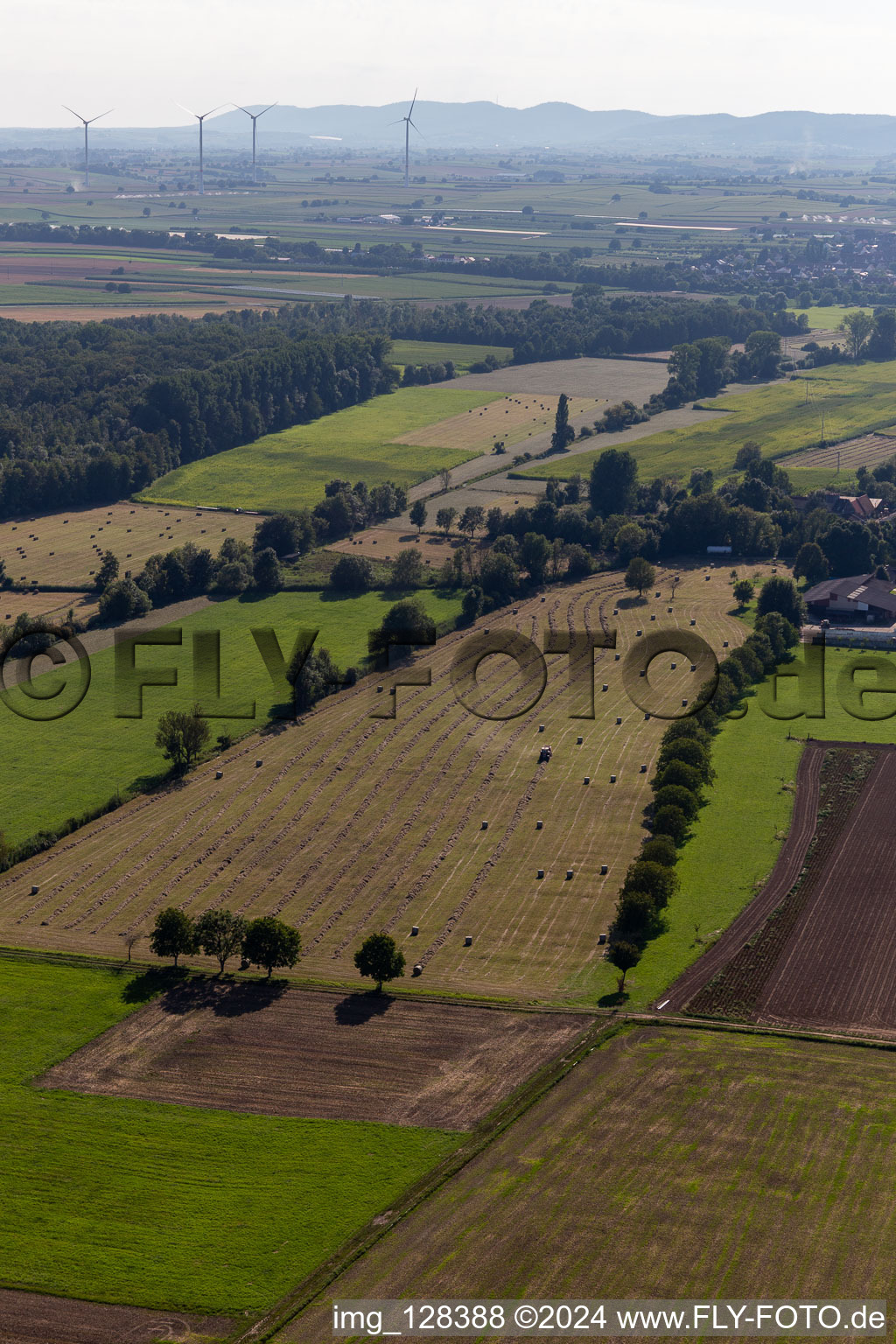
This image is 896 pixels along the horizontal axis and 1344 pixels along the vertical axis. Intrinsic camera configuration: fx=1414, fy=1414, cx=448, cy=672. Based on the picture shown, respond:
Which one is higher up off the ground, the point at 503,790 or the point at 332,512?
the point at 332,512

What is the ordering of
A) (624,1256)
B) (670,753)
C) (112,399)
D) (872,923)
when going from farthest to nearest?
1. (112,399)
2. (670,753)
3. (872,923)
4. (624,1256)

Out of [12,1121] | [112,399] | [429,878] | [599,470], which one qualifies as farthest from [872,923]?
[112,399]

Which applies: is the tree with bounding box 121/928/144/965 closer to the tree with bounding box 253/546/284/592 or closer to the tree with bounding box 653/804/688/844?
the tree with bounding box 653/804/688/844

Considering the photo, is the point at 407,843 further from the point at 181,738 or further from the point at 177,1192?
the point at 177,1192

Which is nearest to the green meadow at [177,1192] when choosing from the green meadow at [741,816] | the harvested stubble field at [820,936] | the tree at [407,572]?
the green meadow at [741,816]

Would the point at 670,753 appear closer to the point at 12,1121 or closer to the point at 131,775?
the point at 131,775

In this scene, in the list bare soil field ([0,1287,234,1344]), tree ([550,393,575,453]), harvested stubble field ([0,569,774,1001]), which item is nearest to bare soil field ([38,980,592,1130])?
harvested stubble field ([0,569,774,1001])
